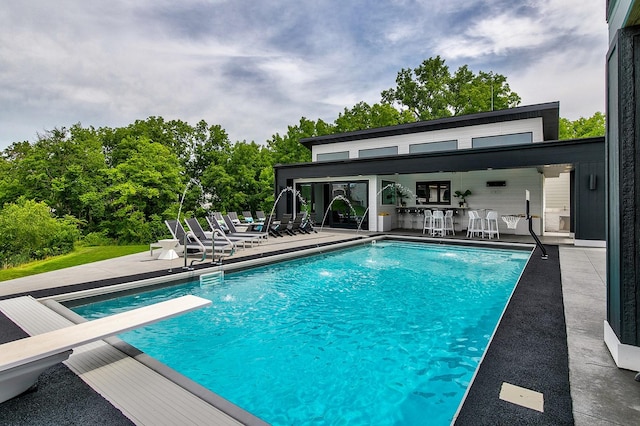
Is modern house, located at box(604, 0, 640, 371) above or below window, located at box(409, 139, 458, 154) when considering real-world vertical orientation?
below

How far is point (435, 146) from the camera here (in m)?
15.4

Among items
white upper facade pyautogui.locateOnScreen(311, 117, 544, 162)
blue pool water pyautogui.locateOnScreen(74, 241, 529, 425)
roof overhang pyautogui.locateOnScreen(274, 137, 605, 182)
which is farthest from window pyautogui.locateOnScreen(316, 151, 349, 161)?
blue pool water pyautogui.locateOnScreen(74, 241, 529, 425)

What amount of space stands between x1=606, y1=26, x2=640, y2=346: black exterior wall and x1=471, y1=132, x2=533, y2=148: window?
12.0 metres

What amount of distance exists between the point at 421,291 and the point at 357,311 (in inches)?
65.1

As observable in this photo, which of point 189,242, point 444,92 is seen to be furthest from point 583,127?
point 189,242

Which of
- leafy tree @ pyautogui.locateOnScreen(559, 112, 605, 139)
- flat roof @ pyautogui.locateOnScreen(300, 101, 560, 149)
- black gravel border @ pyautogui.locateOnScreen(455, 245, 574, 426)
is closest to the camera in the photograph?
black gravel border @ pyautogui.locateOnScreen(455, 245, 574, 426)

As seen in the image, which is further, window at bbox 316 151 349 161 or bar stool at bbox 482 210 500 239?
window at bbox 316 151 349 161

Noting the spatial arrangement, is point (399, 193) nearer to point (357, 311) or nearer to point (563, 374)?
point (357, 311)

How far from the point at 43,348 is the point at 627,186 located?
460 centimetres

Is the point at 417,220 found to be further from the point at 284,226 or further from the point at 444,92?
the point at 444,92

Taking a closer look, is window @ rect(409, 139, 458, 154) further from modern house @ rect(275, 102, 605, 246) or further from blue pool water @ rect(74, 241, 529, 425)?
blue pool water @ rect(74, 241, 529, 425)

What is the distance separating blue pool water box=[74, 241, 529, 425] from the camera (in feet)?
9.17

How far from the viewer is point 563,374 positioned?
8.33ft

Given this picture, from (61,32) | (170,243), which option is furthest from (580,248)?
(61,32)
